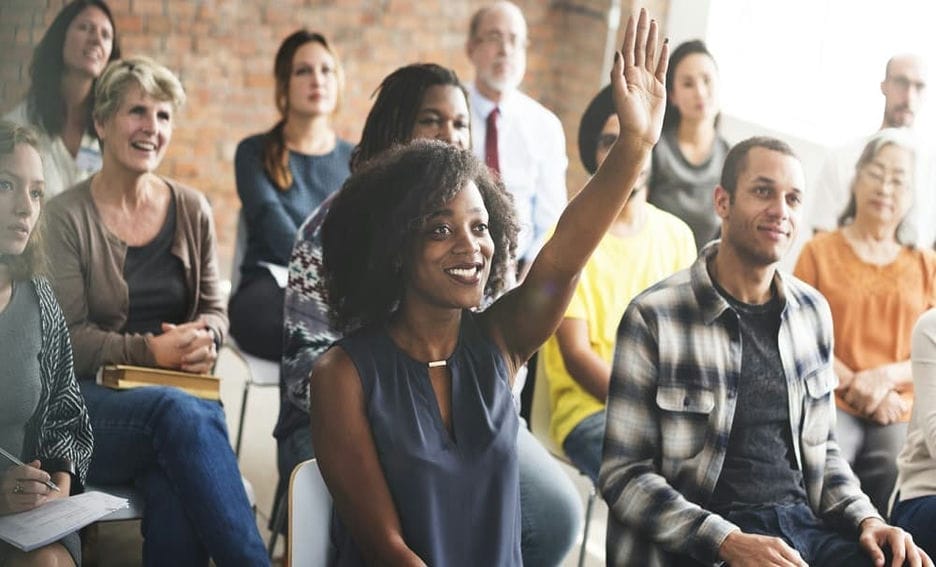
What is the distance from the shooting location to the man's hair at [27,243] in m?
1.87

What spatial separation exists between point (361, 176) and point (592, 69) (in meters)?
3.23

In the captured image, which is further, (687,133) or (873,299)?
(687,133)

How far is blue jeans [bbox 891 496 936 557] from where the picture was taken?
7.33ft

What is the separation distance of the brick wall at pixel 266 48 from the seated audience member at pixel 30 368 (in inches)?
123

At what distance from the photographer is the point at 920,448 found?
2.35m

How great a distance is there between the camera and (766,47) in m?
2.79

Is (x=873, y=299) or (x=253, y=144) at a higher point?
(x=253, y=144)

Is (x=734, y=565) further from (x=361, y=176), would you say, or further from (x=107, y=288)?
(x=107, y=288)

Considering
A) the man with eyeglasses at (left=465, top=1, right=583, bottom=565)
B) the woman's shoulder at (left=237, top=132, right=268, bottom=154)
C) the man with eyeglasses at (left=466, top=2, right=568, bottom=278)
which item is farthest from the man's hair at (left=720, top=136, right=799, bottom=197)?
the woman's shoulder at (left=237, top=132, right=268, bottom=154)

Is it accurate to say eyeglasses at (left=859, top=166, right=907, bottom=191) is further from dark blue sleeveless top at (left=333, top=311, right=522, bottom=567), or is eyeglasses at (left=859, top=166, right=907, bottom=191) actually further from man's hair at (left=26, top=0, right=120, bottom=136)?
man's hair at (left=26, top=0, right=120, bottom=136)

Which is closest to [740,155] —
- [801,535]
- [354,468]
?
[801,535]

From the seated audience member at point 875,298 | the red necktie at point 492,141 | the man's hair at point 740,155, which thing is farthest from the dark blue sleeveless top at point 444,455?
the red necktie at point 492,141

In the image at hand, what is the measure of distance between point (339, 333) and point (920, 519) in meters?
1.16

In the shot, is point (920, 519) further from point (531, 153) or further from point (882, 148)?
point (531, 153)
